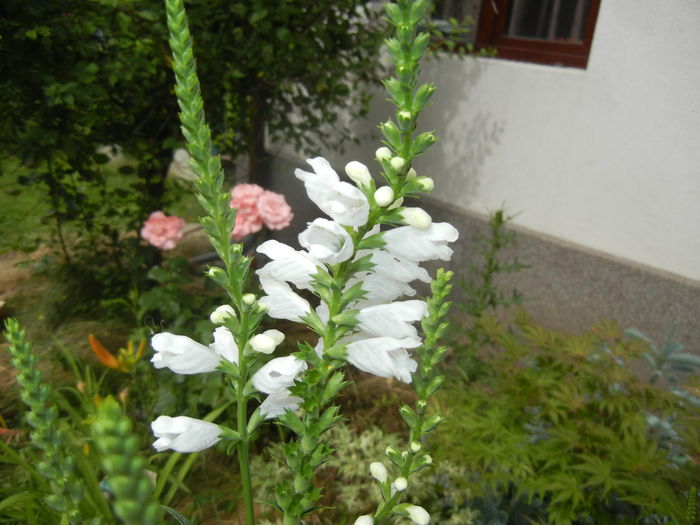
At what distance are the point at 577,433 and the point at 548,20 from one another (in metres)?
2.89

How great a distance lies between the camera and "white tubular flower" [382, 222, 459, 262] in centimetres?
68

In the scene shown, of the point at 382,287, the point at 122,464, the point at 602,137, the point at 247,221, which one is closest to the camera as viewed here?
the point at 122,464

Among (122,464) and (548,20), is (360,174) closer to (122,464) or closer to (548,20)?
(122,464)

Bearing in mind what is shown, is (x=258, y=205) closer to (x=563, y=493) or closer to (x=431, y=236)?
(x=563, y=493)

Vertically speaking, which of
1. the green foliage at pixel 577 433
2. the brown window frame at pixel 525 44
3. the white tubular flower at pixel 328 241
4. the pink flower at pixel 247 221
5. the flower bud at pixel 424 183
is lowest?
the green foliage at pixel 577 433

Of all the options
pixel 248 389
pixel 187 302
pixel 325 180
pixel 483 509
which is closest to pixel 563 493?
pixel 483 509

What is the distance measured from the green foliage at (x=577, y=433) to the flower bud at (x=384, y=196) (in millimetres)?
1368

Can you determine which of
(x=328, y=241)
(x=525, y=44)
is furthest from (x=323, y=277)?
(x=525, y=44)

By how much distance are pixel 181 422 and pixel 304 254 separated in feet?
0.98

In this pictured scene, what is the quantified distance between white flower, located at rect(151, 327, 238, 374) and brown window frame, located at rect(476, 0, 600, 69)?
3.23m

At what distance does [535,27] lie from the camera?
364cm

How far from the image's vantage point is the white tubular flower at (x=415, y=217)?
0.65 metres

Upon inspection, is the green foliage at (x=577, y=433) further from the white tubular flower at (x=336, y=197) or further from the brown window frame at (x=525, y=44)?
the brown window frame at (x=525, y=44)

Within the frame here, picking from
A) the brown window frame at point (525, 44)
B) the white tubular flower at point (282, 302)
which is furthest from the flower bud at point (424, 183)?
the brown window frame at point (525, 44)
